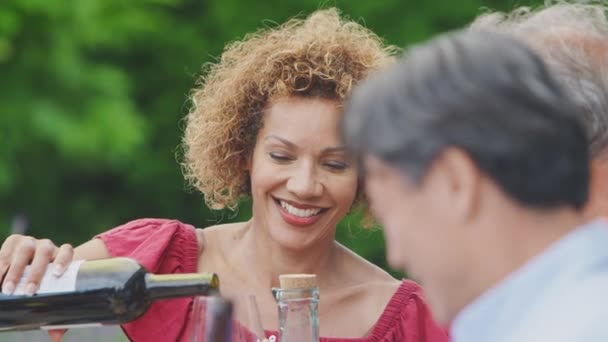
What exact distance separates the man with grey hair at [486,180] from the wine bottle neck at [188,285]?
80cm

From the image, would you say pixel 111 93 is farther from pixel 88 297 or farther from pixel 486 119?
pixel 486 119

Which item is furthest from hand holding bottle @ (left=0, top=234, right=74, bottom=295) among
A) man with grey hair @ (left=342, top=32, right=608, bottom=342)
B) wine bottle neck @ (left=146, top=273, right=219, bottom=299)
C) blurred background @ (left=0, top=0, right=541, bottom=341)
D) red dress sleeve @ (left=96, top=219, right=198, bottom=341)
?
blurred background @ (left=0, top=0, right=541, bottom=341)

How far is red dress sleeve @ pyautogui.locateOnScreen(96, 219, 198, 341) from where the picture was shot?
2.82 m

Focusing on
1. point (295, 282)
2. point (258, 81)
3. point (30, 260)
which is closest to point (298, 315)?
point (295, 282)

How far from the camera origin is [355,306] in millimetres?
2959

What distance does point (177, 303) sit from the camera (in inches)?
111

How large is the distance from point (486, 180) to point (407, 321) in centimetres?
172

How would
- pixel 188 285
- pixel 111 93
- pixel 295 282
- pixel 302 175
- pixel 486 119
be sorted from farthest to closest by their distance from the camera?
pixel 111 93
pixel 302 175
pixel 295 282
pixel 188 285
pixel 486 119

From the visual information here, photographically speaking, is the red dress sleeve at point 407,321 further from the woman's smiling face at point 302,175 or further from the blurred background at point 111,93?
the blurred background at point 111,93

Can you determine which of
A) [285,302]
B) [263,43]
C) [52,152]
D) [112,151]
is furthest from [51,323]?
[52,152]

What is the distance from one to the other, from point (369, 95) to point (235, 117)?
69.9 inches

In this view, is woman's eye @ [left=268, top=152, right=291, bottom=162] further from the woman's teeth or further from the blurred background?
the blurred background

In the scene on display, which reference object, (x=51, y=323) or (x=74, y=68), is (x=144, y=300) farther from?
(x=74, y=68)

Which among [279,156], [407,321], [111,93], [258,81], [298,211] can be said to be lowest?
[407,321]
